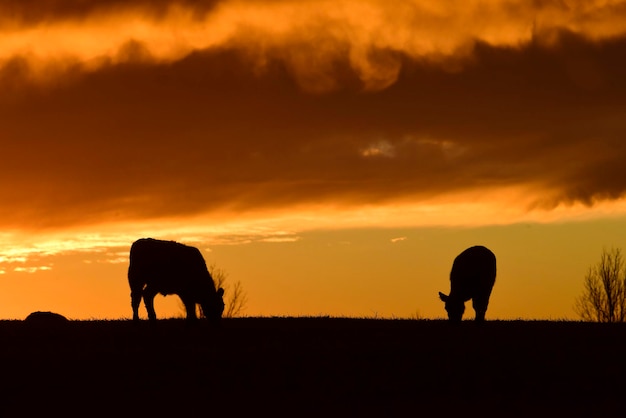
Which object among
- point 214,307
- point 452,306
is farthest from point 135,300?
point 452,306

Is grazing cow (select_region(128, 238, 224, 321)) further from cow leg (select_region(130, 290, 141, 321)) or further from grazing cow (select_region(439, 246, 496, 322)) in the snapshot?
grazing cow (select_region(439, 246, 496, 322))

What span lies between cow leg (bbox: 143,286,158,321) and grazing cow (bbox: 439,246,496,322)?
11256 millimetres

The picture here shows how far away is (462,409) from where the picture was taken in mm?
21406

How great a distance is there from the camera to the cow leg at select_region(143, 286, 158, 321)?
35062 mm

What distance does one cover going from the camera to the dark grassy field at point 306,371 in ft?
70.3

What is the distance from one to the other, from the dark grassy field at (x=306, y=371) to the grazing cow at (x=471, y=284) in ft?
18.4

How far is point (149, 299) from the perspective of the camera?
3519 centimetres

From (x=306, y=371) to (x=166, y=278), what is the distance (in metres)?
11.8

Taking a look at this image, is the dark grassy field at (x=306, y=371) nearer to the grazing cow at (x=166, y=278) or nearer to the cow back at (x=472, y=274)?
the grazing cow at (x=166, y=278)

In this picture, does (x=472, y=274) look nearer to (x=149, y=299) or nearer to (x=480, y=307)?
(x=480, y=307)

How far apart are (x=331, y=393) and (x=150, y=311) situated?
13976 mm

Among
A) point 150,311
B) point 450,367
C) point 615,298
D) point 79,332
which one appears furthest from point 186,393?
point 615,298

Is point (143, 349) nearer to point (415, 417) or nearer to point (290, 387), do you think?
point (290, 387)

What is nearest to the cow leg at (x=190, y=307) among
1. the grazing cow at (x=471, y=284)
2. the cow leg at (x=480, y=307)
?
the grazing cow at (x=471, y=284)
